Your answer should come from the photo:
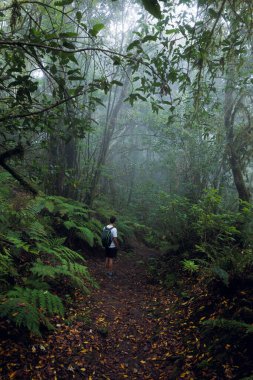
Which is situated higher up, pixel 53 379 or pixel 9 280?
pixel 9 280

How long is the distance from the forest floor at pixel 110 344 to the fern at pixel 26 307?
25cm

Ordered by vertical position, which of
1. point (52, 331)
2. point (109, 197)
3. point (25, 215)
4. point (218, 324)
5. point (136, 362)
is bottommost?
point (136, 362)

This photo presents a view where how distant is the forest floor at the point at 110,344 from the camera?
356 centimetres

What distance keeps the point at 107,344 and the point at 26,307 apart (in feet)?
5.05

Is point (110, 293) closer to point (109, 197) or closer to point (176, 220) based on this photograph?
point (176, 220)

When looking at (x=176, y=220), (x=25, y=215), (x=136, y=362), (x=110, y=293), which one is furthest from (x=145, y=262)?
(x=136, y=362)

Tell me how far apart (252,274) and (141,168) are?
622 inches

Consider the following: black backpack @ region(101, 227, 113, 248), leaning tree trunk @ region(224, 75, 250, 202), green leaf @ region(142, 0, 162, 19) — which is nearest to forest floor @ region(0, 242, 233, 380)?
black backpack @ region(101, 227, 113, 248)

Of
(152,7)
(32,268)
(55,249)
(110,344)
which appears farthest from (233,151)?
(152,7)

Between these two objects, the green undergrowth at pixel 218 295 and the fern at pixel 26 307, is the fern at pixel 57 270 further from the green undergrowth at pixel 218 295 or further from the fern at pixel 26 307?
the green undergrowth at pixel 218 295

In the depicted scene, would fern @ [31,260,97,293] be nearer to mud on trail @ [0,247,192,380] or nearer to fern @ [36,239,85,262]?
fern @ [36,239,85,262]

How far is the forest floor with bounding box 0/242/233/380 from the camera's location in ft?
11.7

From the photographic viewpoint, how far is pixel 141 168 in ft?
65.4

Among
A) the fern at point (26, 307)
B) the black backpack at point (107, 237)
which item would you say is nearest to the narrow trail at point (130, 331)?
the black backpack at point (107, 237)
